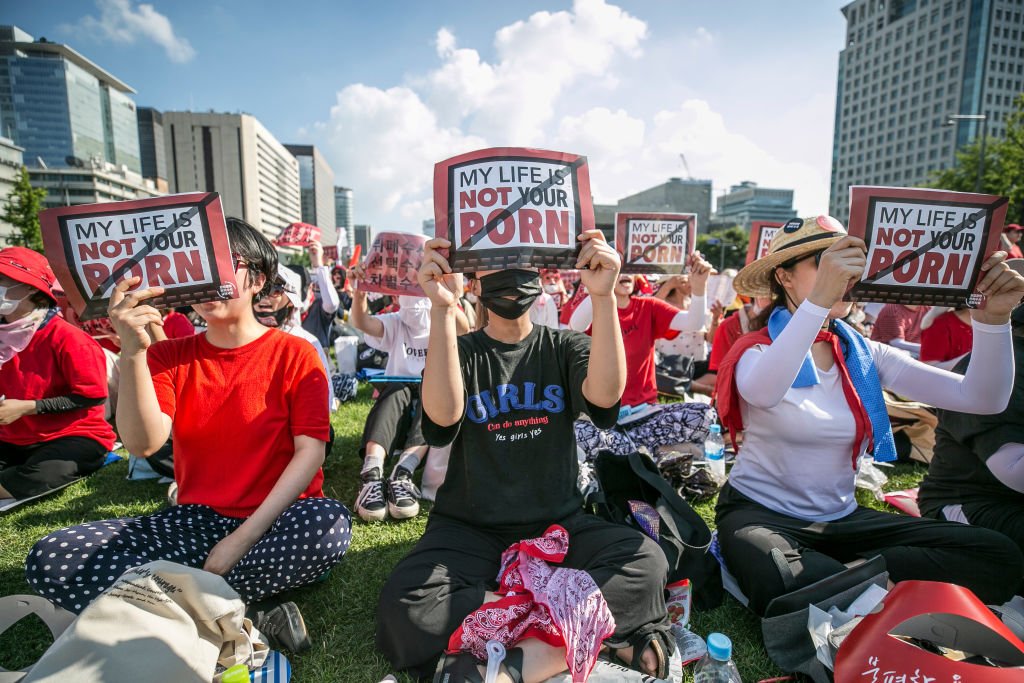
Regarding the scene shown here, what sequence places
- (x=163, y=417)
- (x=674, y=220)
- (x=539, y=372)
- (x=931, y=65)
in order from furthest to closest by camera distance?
1. (x=931, y=65)
2. (x=674, y=220)
3. (x=539, y=372)
4. (x=163, y=417)

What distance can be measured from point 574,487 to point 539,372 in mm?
630

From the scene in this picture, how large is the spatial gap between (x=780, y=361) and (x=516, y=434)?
1.27 metres

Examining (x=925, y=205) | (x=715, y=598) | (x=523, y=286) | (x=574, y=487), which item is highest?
(x=925, y=205)

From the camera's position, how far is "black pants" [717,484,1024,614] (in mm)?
2416

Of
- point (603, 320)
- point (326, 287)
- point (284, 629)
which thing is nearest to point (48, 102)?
point (326, 287)

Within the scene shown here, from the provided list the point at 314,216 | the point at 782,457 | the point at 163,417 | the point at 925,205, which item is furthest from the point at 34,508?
the point at 314,216

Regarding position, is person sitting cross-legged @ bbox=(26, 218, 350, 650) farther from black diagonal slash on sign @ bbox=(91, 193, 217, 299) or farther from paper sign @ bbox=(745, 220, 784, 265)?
paper sign @ bbox=(745, 220, 784, 265)

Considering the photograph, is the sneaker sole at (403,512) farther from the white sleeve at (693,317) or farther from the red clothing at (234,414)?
the white sleeve at (693,317)

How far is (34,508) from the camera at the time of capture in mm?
3750

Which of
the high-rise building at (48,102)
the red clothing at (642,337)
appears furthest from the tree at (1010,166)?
the high-rise building at (48,102)

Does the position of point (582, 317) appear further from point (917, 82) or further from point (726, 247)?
point (917, 82)

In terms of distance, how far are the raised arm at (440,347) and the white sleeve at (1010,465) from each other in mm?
2746

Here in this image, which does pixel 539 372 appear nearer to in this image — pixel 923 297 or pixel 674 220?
pixel 923 297

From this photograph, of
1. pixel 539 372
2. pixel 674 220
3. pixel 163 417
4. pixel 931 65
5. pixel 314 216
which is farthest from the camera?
pixel 314 216
